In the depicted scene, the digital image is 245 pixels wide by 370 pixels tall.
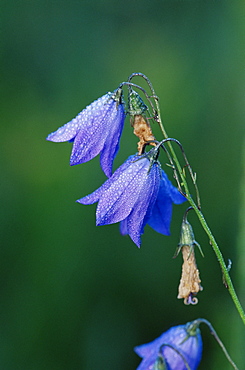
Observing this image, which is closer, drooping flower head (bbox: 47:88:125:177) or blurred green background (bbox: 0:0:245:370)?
drooping flower head (bbox: 47:88:125:177)

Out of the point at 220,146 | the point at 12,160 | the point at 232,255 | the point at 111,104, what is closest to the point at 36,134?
the point at 12,160

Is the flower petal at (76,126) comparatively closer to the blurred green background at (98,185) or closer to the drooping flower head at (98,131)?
the drooping flower head at (98,131)

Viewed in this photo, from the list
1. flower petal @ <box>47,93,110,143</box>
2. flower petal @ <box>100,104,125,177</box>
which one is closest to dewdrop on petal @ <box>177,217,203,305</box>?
flower petal @ <box>100,104,125,177</box>

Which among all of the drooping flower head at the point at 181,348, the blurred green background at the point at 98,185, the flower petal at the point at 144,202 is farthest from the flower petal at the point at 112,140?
the blurred green background at the point at 98,185

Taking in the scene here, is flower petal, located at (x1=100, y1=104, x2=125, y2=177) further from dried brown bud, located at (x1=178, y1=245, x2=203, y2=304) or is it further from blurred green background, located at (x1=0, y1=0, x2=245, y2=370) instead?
blurred green background, located at (x1=0, y1=0, x2=245, y2=370)

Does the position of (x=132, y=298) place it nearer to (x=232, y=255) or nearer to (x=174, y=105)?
(x=232, y=255)
